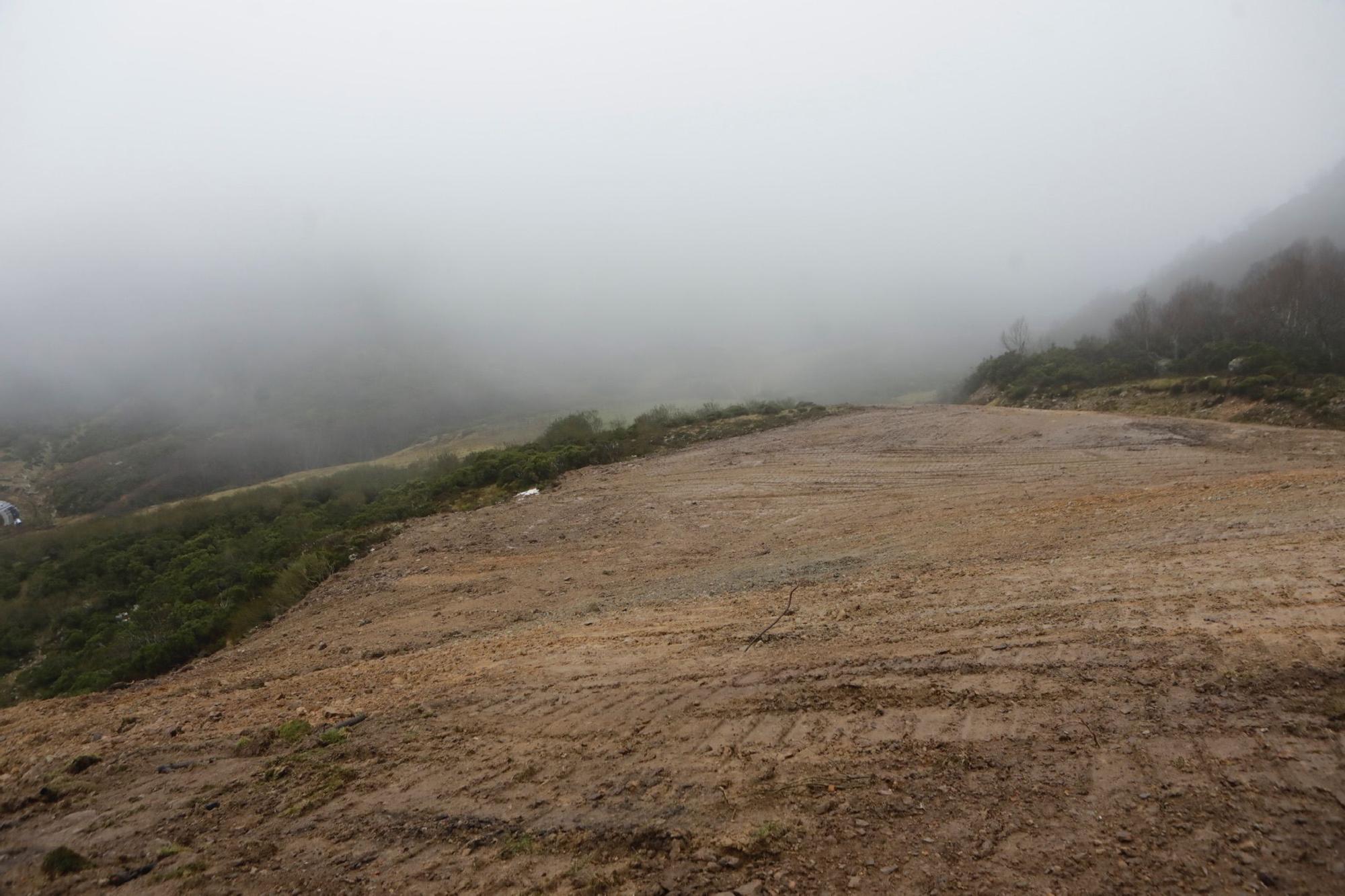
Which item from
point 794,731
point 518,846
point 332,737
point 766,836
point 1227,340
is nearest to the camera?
point 766,836

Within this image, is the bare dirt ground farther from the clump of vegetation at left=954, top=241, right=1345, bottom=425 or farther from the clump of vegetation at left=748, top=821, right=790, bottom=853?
the clump of vegetation at left=954, top=241, right=1345, bottom=425

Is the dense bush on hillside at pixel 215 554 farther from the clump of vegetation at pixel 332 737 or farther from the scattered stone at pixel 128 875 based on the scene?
the scattered stone at pixel 128 875

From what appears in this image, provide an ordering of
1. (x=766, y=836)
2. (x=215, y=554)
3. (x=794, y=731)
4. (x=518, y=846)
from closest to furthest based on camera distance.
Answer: (x=766, y=836) → (x=518, y=846) → (x=794, y=731) → (x=215, y=554)

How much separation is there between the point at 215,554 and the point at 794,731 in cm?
2235

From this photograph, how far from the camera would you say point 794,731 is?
439 centimetres

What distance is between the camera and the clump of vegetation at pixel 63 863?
4.07 meters

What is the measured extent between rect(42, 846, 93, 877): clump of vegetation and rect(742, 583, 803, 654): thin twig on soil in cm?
522

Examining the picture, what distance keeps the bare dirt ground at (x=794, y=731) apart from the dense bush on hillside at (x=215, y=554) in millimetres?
2350

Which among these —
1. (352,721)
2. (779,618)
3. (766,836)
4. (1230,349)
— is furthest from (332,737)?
(1230,349)

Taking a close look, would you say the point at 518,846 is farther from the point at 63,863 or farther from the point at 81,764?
the point at 81,764

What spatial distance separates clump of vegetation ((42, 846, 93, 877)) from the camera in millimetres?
4066

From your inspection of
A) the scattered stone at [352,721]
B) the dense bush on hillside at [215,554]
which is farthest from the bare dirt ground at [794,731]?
the dense bush on hillside at [215,554]

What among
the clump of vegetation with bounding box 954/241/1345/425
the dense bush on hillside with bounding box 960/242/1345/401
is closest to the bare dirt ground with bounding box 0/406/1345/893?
the clump of vegetation with bounding box 954/241/1345/425

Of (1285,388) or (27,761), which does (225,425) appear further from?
(1285,388)
